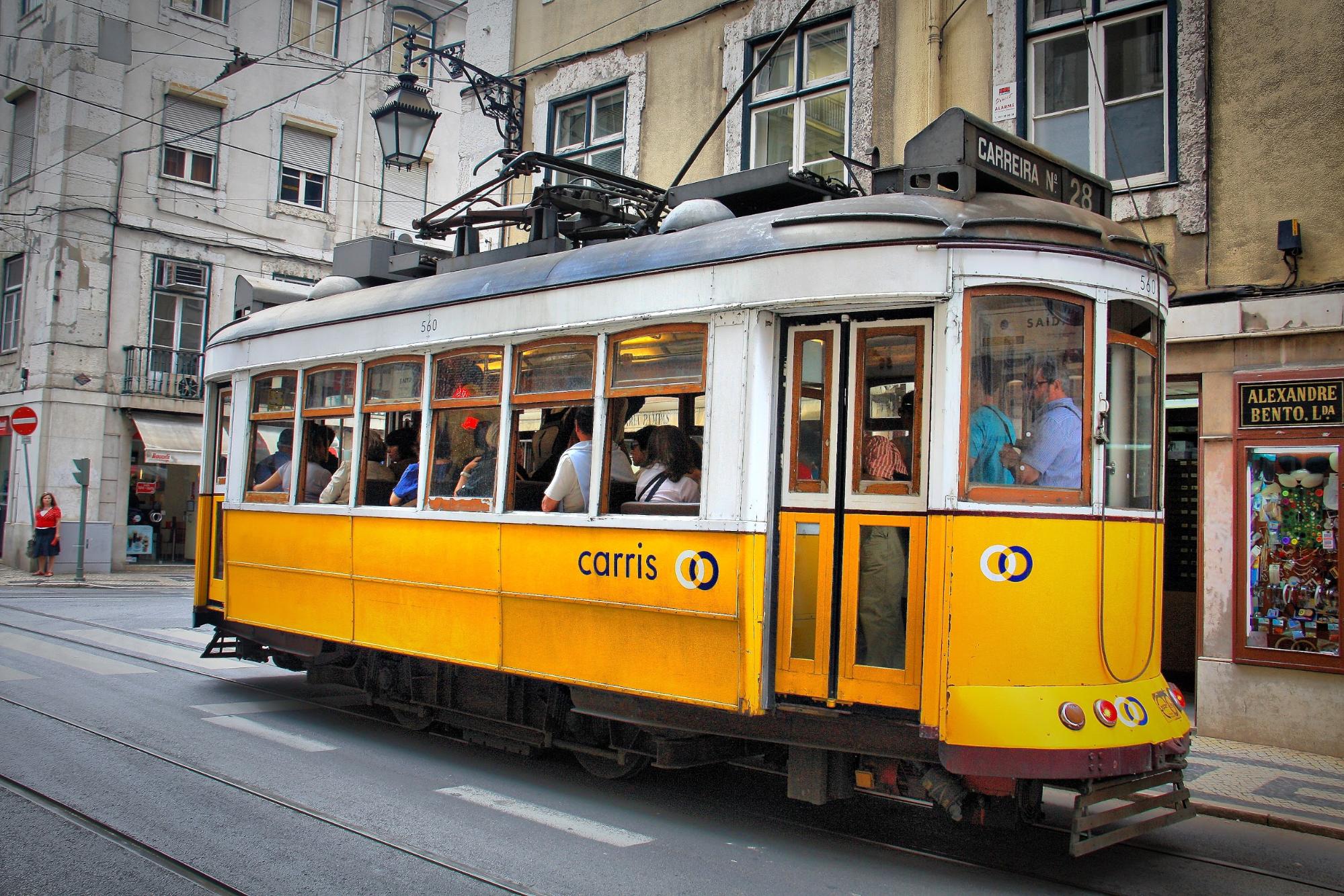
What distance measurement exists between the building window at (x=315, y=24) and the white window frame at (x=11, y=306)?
7.53 m

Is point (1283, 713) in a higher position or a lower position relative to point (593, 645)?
lower

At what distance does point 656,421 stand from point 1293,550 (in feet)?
17.1

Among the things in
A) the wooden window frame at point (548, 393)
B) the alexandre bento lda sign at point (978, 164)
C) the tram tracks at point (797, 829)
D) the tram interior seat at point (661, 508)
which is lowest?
the tram tracks at point (797, 829)

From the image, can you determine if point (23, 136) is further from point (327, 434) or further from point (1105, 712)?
point (1105, 712)

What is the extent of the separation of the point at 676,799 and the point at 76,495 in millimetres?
19540

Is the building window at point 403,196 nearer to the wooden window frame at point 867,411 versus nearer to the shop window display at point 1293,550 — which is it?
the shop window display at point 1293,550

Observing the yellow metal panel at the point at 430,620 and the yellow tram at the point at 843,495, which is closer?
the yellow tram at the point at 843,495

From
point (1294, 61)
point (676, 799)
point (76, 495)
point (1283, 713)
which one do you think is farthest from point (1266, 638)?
point (76, 495)

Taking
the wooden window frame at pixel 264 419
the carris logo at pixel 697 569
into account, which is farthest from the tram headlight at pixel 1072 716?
the wooden window frame at pixel 264 419

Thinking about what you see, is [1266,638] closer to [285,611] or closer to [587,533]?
[587,533]

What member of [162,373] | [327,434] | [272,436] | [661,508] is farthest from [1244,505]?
[162,373]

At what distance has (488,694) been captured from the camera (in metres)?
7.15

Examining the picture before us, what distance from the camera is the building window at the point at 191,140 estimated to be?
76.0ft

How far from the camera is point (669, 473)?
5961mm
